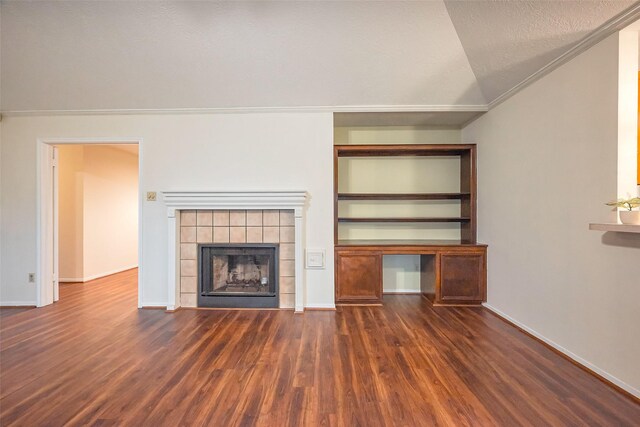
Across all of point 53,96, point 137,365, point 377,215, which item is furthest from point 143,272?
point 377,215

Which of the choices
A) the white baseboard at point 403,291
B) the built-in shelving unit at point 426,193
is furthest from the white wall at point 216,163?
the white baseboard at point 403,291

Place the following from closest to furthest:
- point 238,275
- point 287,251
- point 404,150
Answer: point 287,251 → point 238,275 → point 404,150

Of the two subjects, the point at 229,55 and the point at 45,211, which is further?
the point at 45,211

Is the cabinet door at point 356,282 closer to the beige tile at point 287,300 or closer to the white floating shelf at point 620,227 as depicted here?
the beige tile at point 287,300

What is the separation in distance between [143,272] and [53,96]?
7.38 ft

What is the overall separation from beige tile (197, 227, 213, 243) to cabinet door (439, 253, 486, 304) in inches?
110

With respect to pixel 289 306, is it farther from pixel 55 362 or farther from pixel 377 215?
pixel 55 362

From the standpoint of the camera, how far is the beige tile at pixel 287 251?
3326mm

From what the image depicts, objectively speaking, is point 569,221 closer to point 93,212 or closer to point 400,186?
point 400,186

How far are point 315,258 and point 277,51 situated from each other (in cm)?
222

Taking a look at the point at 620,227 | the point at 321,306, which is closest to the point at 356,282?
the point at 321,306

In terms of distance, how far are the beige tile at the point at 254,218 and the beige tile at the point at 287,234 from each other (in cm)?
29

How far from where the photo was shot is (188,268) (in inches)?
132

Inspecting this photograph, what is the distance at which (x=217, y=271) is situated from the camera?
343 centimetres
